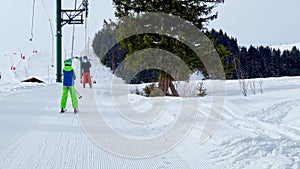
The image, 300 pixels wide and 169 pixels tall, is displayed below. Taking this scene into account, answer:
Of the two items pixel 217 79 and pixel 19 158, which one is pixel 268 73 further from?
pixel 19 158

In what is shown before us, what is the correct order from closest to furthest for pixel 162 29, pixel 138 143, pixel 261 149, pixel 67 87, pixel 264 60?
pixel 261 149 → pixel 138 143 → pixel 67 87 → pixel 162 29 → pixel 264 60

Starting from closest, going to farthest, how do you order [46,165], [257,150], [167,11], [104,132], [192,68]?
1. [46,165]
2. [257,150]
3. [104,132]
4. [167,11]
5. [192,68]

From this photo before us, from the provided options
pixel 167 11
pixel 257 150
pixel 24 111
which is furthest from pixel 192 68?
pixel 257 150

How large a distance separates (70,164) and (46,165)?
1.01 feet

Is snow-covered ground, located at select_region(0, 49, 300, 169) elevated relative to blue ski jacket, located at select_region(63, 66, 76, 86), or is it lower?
lower

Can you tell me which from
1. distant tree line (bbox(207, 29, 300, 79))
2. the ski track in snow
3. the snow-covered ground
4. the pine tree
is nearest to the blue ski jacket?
the snow-covered ground

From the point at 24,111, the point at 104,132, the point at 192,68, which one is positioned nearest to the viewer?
the point at 104,132

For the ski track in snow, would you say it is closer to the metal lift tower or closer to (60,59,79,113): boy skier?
(60,59,79,113): boy skier

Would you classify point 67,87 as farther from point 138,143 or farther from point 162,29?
point 162,29

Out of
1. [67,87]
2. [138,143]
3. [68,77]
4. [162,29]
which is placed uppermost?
[162,29]

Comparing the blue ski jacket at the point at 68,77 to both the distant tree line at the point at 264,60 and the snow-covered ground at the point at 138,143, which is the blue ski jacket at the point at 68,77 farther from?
the distant tree line at the point at 264,60

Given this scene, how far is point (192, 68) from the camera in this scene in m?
17.3

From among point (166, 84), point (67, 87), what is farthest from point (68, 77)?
point (166, 84)

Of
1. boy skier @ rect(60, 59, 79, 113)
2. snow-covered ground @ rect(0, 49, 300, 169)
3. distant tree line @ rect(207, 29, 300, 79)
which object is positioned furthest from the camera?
distant tree line @ rect(207, 29, 300, 79)
